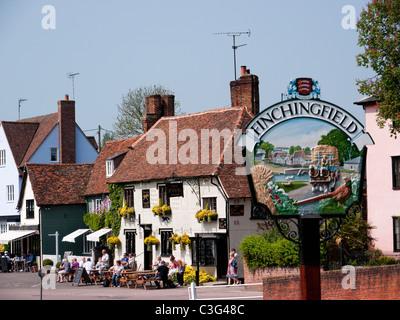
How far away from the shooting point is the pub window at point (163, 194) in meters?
39.4

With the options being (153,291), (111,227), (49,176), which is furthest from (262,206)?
(49,176)

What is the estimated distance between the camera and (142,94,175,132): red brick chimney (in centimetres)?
4556

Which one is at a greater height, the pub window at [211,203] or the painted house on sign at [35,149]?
the painted house on sign at [35,149]

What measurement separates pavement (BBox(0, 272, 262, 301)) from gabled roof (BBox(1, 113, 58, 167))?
2303 cm

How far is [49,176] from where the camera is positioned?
53.0m

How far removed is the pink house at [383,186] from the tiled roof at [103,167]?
53.1 feet

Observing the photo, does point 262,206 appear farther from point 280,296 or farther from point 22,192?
point 22,192

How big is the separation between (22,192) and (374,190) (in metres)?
28.0

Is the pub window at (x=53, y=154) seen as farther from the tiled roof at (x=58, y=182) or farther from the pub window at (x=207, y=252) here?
the pub window at (x=207, y=252)

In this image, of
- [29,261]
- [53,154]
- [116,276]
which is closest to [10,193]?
[53,154]

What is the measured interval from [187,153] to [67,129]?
23016mm

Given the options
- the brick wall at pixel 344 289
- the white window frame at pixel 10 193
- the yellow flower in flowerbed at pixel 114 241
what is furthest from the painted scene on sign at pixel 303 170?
the white window frame at pixel 10 193

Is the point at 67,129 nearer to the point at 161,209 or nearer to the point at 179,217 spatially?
the point at 161,209
